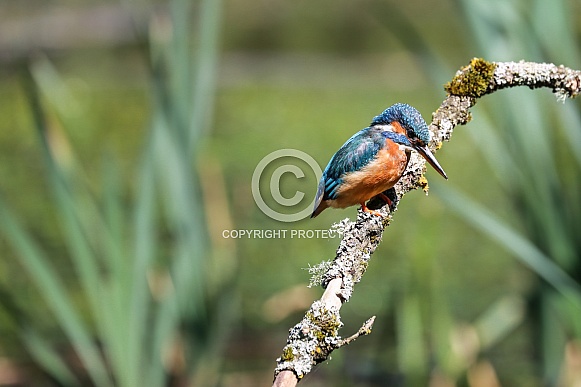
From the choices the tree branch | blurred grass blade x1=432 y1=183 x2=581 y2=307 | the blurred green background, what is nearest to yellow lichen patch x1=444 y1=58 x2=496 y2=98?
the tree branch

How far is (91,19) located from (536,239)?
7060 millimetres

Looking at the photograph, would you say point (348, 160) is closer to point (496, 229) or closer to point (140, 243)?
point (496, 229)

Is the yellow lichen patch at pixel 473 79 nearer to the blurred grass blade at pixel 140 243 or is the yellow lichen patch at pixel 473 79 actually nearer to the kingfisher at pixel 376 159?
the kingfisher at pixel 376 159

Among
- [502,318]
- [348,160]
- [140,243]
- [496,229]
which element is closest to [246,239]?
[502,318]

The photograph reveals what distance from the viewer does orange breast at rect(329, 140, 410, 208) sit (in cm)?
44

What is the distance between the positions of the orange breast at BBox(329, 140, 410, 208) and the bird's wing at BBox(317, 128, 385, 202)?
0.01m

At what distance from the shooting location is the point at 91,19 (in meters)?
7.64

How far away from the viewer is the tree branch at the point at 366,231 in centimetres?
37

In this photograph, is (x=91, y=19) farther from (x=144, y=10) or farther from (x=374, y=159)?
(x=374, y=159)

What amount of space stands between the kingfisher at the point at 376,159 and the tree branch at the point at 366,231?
11 mm

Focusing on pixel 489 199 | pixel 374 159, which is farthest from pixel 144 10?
pixel 489 199

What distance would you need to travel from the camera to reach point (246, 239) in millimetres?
3121

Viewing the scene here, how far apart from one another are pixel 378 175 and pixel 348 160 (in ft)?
0.13

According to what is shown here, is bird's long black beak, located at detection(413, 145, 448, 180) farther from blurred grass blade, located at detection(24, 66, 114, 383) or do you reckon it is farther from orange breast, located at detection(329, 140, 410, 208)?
blurred grass blade, located at detection(24, 66, 114, 383)
